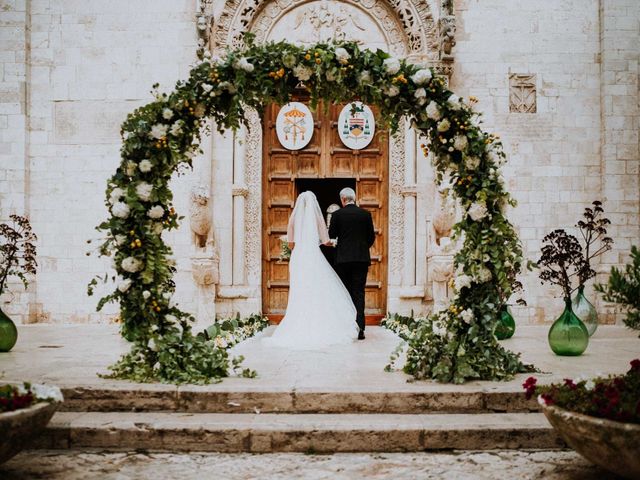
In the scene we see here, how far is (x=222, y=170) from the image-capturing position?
10172 millimetres

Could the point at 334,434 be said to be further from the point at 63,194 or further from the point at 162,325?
the point at 63,194

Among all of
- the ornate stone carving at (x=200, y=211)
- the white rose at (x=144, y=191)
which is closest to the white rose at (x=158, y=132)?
the white rose at (x=144, y=191)

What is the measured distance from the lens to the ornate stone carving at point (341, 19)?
1016 centimetres

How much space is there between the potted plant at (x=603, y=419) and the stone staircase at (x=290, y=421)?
803 millimetres

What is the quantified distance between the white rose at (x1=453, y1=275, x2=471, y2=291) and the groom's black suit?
2914 millimetres

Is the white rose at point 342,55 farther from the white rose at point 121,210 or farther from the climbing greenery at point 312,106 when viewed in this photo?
the white rose at point 121,210

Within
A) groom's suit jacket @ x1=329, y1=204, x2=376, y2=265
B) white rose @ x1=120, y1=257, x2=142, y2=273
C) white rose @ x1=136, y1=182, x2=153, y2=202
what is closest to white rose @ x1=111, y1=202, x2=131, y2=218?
white rose @ x1=136, y1=182, x2=153, y2=202

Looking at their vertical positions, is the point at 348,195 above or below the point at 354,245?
above

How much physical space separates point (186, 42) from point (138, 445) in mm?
7579

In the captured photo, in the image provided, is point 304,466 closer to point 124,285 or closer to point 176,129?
point 124,285

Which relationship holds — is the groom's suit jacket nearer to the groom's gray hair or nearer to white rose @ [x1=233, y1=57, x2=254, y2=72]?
the groom's gray hair

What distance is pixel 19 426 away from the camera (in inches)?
134

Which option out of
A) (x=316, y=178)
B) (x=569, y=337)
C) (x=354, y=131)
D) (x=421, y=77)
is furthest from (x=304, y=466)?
(x=354, y=131)

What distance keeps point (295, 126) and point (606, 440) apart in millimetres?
7984
